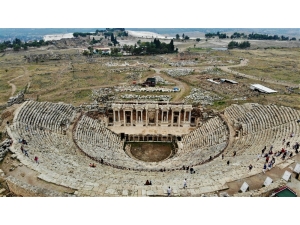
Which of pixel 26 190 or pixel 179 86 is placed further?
pixel 179 86

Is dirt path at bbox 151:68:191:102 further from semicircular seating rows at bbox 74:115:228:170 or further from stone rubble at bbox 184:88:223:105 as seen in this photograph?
semicircular seating rows at bbox 74:115:228:170

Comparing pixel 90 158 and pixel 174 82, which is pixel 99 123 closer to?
pixel 90 158

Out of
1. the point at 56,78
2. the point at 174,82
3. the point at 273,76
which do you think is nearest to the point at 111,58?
the point at 56,78

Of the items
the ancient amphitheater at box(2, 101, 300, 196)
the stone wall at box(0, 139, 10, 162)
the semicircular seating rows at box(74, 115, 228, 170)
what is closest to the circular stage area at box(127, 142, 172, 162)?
the ancient amphitheater at box(2, 101, 300, 196)

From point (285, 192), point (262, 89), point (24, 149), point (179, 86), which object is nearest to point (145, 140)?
point (24, 149)

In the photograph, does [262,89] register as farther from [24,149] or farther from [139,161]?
[24,149]

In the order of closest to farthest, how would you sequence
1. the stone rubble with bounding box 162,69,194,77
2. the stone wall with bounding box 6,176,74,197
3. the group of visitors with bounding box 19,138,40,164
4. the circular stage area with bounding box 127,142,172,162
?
the stone wall with bounding box 6,176,74,197 < the group of visitors with bounding box 19,138,40,164 < the circular stage area with bounding box 127,142,172,162 < the stone rubble with bounding box 162,69,194,77
